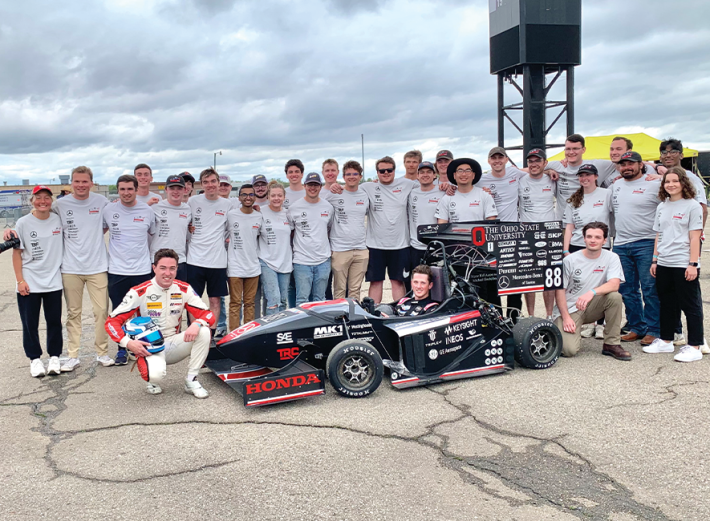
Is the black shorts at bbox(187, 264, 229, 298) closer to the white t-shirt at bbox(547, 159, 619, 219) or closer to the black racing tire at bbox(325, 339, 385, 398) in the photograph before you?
the black racing tire at bbox(325, 339, 385, 398)

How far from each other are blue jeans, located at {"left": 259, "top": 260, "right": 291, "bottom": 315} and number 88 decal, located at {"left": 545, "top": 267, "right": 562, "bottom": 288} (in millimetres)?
2998

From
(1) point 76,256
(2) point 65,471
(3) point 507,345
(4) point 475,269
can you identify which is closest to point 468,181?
(4) point 475,269

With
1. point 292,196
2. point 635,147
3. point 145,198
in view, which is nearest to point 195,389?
point 145,198

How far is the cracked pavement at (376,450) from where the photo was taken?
11.6ft

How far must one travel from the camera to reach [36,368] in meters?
6.39

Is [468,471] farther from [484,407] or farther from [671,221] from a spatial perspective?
[671,221]

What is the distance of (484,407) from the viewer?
5.21m

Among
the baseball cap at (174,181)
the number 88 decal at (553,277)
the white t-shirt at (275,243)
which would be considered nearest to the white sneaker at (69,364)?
the baseball cap at (174,181)

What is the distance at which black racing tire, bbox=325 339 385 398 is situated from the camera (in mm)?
5402

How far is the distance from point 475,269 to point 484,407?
1.88m

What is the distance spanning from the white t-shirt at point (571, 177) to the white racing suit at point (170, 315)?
474 centimetres

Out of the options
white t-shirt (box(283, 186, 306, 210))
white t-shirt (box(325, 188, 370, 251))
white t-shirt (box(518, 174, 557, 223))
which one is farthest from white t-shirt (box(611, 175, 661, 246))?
white t-shirt (box(283, 186, 306, 210))

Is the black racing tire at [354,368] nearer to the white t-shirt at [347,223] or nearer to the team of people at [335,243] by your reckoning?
the team of people at [335,243]

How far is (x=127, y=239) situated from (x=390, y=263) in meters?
3.19
